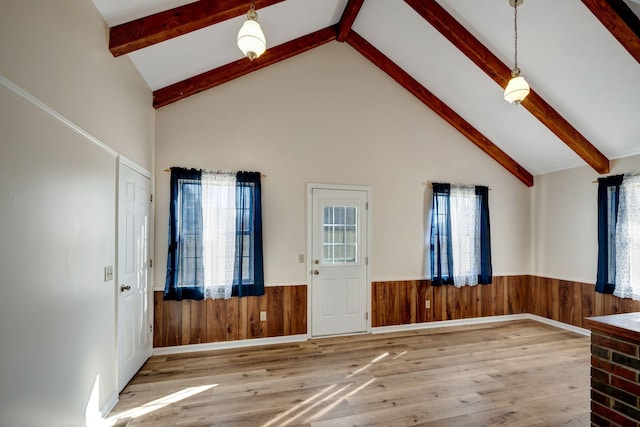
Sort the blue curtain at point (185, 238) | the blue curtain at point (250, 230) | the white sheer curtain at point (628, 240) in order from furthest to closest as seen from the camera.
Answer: the white sheer curtain at point (628, 240)
the blue curtain at point (250, 230)
the blue curtain at point (185, 238)

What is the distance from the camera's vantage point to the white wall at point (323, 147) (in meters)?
3.72

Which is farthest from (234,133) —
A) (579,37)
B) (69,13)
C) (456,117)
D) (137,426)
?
(579,37)

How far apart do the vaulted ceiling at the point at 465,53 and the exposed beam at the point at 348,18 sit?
0.04ft

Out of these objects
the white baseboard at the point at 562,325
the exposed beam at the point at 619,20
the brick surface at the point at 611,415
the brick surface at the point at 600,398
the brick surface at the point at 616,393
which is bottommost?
the white baseboard at the point at 562,325

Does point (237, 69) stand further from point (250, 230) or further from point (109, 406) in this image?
point (109, 406)

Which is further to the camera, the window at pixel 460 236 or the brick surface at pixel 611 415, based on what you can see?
the window at pixel 460 236

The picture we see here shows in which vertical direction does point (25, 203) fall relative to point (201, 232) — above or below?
above

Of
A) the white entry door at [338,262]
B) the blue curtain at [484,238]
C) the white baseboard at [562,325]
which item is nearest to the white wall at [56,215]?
the white entry door at [338,262]

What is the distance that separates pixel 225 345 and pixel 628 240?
17.7 feet

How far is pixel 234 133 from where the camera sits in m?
3.82

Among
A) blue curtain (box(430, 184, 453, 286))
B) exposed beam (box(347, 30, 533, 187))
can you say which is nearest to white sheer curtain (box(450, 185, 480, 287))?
blue curtain (box(430, 184, 453, 286))

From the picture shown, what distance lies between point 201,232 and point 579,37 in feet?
14.8

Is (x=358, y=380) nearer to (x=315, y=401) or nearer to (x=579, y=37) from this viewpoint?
(x=315, y=401)

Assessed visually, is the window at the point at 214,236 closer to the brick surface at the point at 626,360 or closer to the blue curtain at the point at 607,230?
the brick surface at the point at 626,360
